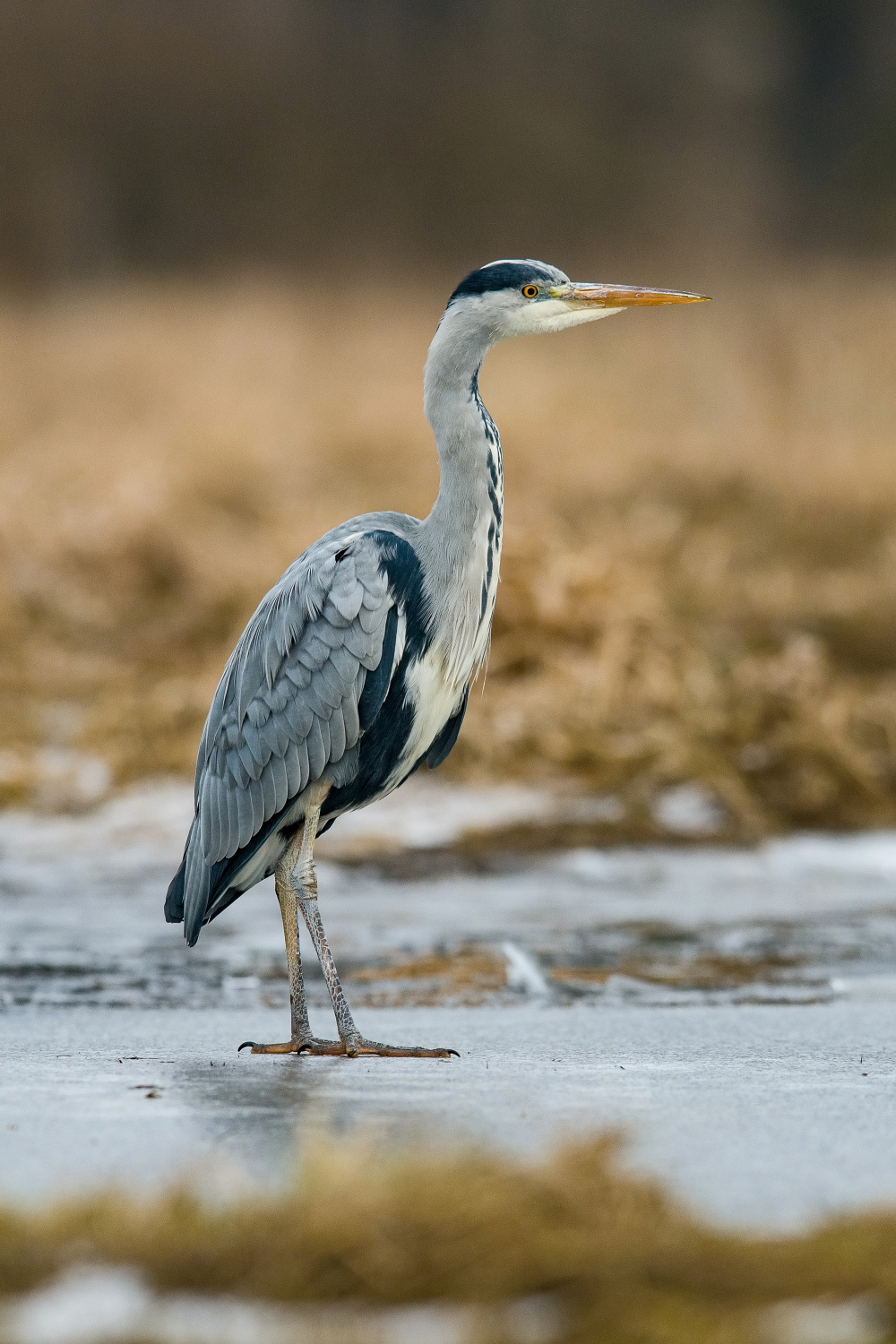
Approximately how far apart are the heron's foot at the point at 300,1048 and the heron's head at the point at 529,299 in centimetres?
192

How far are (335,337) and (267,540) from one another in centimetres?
584

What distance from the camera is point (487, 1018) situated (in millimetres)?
5066

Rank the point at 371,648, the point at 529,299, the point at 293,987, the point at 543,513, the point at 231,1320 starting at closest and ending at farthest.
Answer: the point at 231,1320 < the point at 293,987 < the point at 371,648 < the point at 529,299 < the point at 543,513

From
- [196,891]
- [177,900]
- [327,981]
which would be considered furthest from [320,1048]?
[177,900]

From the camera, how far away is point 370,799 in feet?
16.6

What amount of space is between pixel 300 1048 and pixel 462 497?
4.98ft

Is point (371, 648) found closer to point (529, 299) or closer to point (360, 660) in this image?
point (360, 660)

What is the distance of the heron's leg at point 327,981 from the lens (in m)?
4.40

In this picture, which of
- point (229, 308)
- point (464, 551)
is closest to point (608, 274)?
point (229, 308)

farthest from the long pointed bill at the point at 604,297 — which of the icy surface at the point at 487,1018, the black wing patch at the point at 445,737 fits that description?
the icy surface at the point at 487,1018

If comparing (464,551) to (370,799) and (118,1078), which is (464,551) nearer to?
(370,799)

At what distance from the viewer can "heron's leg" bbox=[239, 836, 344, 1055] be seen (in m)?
4.51

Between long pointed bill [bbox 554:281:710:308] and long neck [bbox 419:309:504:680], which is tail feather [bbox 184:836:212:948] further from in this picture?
long pointed bill [bbox 554:281:710:308]

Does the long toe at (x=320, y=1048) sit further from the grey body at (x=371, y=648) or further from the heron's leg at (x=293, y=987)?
the grey body at (x=371, y=648)
